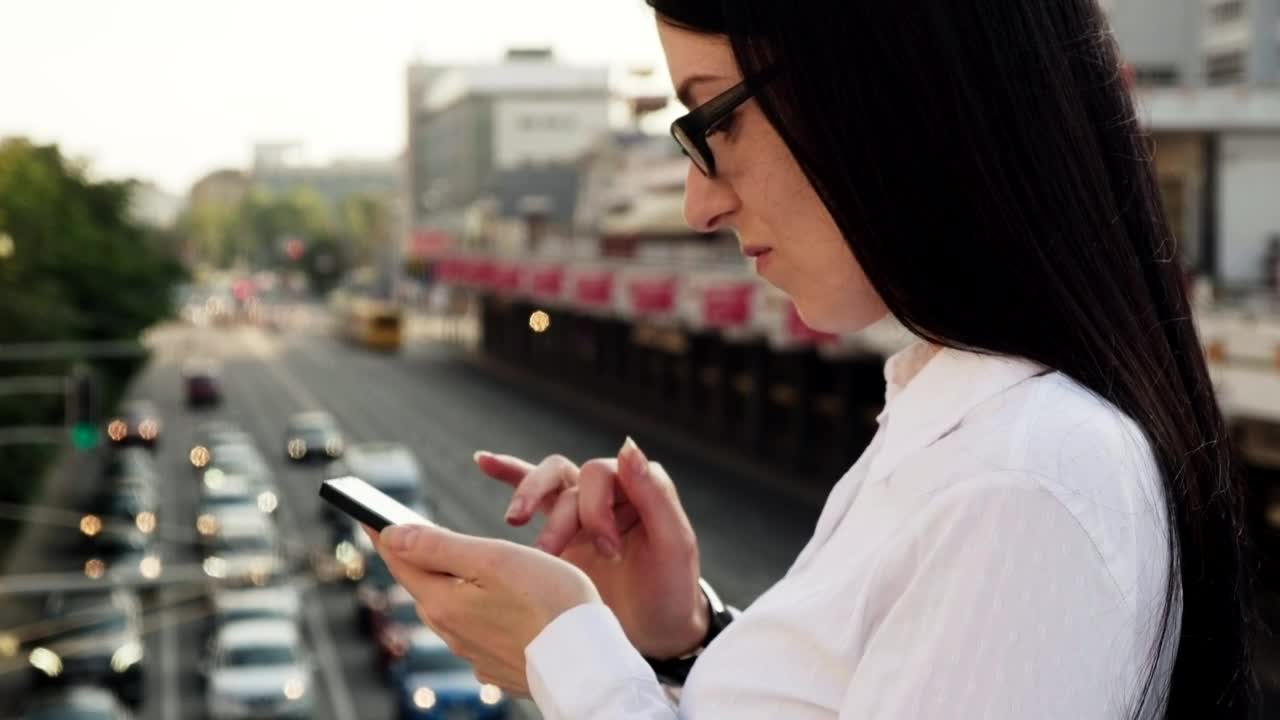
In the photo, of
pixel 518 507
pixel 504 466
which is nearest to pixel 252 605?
pixel 504 466

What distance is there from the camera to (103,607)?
19.4 meters

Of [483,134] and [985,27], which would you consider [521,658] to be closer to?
[985,27]

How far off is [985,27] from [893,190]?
123 mm

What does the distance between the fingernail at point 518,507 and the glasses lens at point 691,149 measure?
45 centimetres

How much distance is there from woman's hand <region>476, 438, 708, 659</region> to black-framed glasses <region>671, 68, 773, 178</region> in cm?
40

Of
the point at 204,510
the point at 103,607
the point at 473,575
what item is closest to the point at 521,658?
the point at 473,575

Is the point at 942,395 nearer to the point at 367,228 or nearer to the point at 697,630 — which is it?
the point at 697,630

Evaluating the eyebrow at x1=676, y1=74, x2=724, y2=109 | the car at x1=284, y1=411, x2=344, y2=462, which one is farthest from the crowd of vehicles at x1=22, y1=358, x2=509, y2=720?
the eyebrow at x1=676, y1=74, x2=724, y2=109

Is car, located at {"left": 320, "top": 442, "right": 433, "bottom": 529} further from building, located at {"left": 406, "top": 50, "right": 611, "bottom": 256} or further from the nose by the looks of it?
building, located at {"left": 406, "top": 50, "right": 611, "bottom": 256}

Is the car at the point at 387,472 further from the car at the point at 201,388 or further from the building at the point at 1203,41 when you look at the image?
the building at the point at 1203,41

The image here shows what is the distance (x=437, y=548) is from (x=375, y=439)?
32377 mm

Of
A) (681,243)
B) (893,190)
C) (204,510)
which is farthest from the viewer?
(681,243)

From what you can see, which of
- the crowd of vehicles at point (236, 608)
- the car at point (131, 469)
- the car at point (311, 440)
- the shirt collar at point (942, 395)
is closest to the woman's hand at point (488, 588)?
the shirt collar at point (942, 395)

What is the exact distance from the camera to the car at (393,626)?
17.1 m
